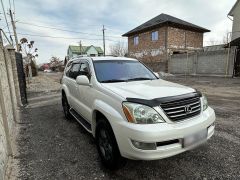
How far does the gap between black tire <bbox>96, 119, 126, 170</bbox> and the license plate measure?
36.6 inches

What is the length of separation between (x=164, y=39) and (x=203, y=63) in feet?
22.8

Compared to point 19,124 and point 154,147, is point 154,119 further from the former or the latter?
point 19,124

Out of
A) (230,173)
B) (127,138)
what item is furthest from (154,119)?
(230,173)

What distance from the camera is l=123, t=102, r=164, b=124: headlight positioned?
235 cm

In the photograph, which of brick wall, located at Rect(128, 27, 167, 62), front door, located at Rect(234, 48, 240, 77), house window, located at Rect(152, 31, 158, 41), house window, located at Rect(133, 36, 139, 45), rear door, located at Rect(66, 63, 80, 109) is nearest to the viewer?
rear door, located at Rect(66, 63, 80, 109)

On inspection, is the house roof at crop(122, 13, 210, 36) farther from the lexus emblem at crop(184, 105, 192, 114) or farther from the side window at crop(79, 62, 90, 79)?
the lexus emblem at crop(184, 105, 192, 114)

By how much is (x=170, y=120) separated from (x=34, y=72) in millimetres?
30144

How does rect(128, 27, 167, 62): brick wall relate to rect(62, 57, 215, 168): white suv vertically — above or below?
above

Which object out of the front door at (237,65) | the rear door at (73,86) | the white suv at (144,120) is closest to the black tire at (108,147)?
the white suv at (144,120)

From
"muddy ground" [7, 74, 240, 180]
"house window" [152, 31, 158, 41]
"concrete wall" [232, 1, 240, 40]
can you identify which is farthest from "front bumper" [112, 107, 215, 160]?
"house window" [152, 31, 158, 41]

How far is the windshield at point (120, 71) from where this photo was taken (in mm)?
3512

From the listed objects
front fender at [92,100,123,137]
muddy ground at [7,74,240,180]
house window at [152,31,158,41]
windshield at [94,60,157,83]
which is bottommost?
muddy ground at [7,74,240,180]

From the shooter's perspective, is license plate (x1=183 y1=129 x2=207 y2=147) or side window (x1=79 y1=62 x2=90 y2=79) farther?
side window (x1=79 y1=62 x2=90 y2=79)

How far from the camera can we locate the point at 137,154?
2322mm
